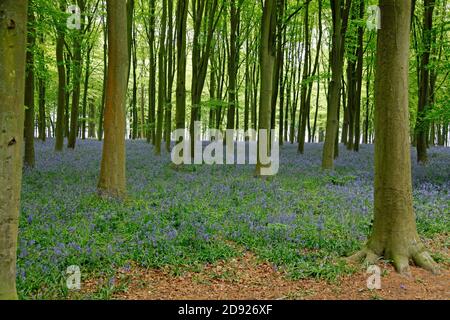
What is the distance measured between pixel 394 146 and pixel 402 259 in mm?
1798

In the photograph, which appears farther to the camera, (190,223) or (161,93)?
(161,93)

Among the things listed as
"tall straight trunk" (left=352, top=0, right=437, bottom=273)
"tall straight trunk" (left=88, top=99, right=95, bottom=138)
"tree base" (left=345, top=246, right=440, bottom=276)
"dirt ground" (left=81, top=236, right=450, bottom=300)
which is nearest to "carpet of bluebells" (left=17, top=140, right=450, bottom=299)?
"dirt ground" (left=81, top=236, right=450, bottom=300)

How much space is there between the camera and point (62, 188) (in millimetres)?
10539

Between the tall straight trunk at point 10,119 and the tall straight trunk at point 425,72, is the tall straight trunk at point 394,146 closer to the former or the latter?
the tall straight trunk at point 10,119

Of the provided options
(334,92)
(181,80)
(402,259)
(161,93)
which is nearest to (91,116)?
(161,93)

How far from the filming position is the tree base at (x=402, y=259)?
5758 millimetres

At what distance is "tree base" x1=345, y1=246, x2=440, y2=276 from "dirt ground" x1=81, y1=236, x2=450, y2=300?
0.10 meters

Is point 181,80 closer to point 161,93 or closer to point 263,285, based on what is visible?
point 161,93

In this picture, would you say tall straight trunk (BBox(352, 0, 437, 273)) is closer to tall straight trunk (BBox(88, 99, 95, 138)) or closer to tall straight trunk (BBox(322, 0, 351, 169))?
tall straight trunk (BBox(322, 0, 351, 169))

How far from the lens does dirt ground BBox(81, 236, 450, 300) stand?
509 cm

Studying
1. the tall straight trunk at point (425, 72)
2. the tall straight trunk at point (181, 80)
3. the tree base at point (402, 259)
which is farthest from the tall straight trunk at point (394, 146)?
the tall straight trunk at point (425, 72)

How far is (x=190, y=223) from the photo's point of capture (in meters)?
7.61

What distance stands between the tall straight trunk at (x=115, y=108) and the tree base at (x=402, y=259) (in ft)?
19.8
